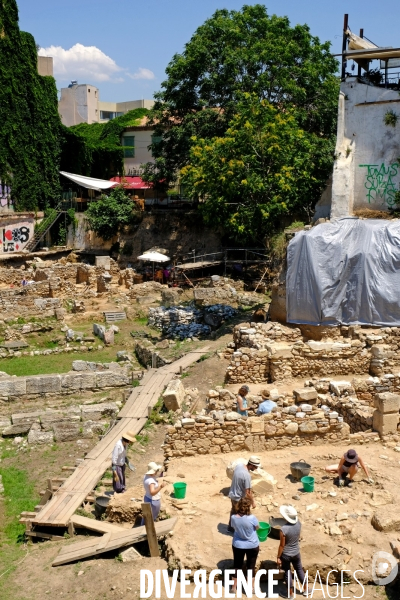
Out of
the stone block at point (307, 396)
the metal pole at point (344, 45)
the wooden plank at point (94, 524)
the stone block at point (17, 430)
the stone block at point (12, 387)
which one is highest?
the metal pole at point (344, 45)

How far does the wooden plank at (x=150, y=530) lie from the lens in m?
7.93

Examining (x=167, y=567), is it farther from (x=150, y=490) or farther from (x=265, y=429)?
(x=265, y=429)

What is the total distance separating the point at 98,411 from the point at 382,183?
1256 centimetres

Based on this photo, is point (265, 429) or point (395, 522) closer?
point (395, 522)

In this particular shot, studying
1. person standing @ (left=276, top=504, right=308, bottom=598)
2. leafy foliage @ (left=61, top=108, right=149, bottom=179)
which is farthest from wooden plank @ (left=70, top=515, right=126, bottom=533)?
leafy foliage @ (left=61, top=108, right=149, bottom=179)

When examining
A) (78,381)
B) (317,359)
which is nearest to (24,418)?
(78,381)

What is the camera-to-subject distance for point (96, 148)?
41406 mm

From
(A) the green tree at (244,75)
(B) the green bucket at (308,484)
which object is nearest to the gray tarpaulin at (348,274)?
(B) the green bucket at (308,484)

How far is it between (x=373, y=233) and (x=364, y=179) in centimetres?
516

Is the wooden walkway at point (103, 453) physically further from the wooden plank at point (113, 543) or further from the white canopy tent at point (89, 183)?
the white canopy tent at point (89, 183)

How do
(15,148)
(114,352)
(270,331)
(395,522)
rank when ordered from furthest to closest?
(15,148)
(114,352)
(270,331)
(395,522)

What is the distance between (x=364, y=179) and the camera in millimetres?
21719

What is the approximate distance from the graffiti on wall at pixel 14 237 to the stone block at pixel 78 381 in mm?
20005

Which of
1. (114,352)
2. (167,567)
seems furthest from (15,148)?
(167,567)
